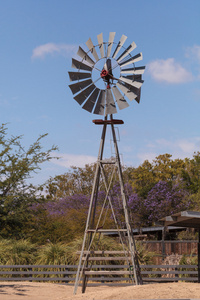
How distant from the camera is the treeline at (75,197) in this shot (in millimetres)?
22203

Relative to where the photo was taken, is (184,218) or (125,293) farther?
(184,218)

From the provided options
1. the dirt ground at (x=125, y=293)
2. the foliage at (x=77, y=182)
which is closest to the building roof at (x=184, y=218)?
the dirt ground at (x=125, y=293)

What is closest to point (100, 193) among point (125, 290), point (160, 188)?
point (160, 188)

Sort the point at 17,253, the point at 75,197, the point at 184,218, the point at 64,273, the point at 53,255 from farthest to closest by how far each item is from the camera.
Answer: the point at 75,197, the point at 17,253, the point at 53,255, the point at 64,273, the point at 184,218

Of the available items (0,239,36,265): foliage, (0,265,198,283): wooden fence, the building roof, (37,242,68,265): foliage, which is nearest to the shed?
the building roof

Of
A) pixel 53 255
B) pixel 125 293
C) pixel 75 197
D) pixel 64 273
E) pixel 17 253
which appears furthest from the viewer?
pixel 75 197

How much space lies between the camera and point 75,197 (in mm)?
38438

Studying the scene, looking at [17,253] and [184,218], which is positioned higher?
[184,218]

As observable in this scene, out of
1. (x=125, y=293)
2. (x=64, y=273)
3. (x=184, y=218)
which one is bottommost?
(x=125, y=293)

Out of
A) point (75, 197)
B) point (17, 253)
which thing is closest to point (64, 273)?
point (17, 253)

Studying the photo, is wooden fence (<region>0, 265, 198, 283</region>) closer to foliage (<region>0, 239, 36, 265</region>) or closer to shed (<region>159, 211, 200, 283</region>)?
foliage (<region>0, 239, 36, 265</region>)

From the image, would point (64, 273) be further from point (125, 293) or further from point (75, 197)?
point (75, 197)

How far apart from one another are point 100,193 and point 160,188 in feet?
18.0

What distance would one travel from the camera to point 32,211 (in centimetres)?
2291
